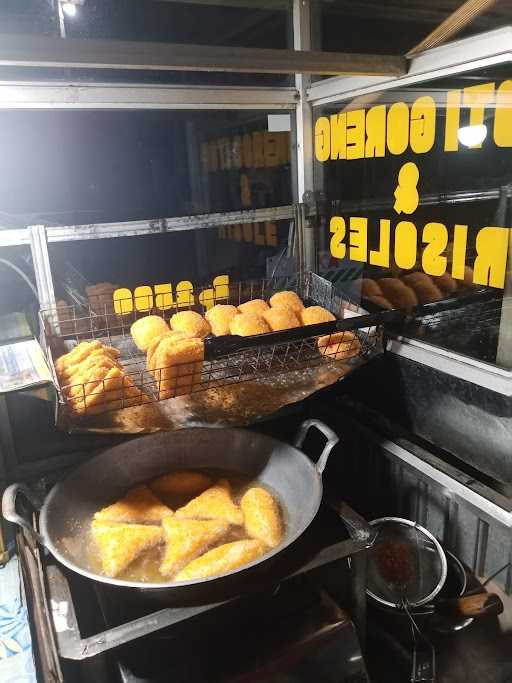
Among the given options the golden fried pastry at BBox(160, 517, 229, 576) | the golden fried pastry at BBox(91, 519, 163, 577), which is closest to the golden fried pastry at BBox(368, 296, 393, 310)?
the golden fried pastry at BBox(160, 517, 229, 576)

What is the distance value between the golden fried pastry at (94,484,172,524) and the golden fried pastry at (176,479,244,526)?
6 cm

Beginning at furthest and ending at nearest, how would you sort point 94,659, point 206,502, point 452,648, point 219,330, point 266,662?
point 219,330 → point 452,648 → point 206,502 → point 266,662 → point 94,659

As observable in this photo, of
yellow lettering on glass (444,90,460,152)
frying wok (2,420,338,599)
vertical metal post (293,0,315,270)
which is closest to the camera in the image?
frying wok (2,420,338,599)

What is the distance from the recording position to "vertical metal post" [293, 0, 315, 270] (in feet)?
7.34

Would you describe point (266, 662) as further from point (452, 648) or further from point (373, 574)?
point (452, 648)

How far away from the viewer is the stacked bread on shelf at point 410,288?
183 centimetres

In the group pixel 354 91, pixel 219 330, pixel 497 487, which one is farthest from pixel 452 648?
pixel 354 91

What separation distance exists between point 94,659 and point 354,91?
6.84ft

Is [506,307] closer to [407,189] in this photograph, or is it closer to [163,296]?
[407,189]

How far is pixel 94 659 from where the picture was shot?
106cm

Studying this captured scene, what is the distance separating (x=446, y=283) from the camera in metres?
1.84

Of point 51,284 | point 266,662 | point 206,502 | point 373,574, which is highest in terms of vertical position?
point 51,284

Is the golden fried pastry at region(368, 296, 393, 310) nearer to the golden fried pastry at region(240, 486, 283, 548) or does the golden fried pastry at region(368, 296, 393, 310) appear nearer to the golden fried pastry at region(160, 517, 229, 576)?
the golden fried pastry at region(240, 486, 283, 548)

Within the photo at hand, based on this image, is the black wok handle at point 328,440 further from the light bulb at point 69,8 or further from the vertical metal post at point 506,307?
the light bulb at point 69,8
